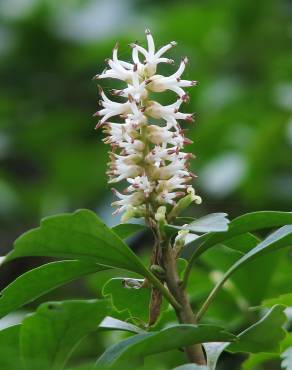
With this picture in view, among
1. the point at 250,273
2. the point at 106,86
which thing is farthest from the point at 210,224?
the point at 106,86

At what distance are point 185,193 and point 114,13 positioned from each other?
264cm

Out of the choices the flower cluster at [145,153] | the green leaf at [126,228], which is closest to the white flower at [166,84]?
the flower cluster at [145,153]

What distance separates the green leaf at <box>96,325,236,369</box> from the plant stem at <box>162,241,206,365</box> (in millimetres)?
52

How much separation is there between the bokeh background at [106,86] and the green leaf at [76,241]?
1.64m

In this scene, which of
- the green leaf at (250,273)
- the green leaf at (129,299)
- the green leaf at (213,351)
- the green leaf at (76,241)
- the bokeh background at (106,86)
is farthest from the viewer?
the bokeh background at (106,86)

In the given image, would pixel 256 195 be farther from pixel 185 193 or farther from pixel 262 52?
pixel 185 193

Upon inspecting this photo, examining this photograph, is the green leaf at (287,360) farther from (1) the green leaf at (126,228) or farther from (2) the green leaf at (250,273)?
(2) the green leaf at (250,273)

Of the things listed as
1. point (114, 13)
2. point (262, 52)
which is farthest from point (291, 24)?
point (114, 13)

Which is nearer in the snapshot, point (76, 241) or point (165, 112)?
point (76, 241)

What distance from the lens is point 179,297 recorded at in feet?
2.91

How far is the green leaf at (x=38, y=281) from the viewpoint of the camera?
878 millimetres

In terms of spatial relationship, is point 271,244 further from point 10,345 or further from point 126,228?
point 10,345

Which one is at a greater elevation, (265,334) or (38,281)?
(38,281)

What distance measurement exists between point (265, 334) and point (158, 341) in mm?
133
